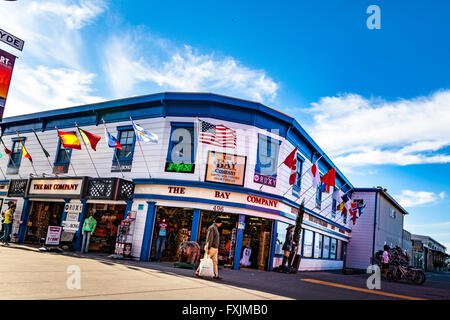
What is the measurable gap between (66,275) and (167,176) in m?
8.21

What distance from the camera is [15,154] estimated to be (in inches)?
930

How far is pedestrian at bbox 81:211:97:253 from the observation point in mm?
17094

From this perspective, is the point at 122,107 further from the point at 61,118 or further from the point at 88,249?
the point at 88,249

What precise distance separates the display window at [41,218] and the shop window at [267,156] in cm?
1202

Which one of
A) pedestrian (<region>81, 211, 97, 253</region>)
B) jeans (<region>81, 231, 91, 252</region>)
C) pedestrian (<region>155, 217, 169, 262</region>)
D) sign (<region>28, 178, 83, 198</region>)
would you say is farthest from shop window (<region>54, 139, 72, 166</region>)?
pedestrian (<region>155, 217, 169, 262</region>)

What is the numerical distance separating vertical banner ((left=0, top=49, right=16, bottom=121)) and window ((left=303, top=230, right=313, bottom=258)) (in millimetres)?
17098

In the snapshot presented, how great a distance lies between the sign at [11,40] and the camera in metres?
8.57

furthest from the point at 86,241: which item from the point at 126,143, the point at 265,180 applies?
the point at 265,180

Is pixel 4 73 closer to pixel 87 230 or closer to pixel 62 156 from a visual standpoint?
pixel 87 230

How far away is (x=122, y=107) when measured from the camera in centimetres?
1895

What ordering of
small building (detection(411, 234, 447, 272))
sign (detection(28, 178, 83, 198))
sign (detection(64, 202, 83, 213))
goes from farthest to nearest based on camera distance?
small building (detection(411, 234, 447, 272)), sign (detection(64, 202, 83, 213)), sign (detection(28, 178, 83, 198))

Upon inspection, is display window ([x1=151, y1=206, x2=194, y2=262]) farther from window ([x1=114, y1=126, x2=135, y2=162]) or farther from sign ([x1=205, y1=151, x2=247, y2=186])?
window ([x1=114, y1=126, x2=135, y2=162])

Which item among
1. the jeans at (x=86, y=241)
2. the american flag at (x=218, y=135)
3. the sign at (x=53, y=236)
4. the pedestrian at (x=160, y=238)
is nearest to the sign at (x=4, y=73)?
the sign at (x=53, y=236)
